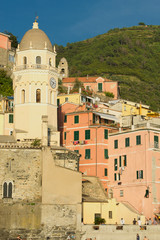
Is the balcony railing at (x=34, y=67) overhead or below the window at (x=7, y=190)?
overhead

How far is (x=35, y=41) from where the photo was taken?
59594mm

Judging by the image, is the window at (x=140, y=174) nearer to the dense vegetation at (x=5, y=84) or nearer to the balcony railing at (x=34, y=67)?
the balcony railing at (x=34, y=67)

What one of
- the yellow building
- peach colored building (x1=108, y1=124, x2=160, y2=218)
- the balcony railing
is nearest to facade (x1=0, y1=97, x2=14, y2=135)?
the balcony railing

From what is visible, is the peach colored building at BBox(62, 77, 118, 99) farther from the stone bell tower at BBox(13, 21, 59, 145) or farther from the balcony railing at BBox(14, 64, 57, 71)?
the balcony railing at BBox(14, 64, 57, 71)

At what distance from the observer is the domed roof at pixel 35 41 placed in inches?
2341

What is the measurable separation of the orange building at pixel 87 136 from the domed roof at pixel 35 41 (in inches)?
370

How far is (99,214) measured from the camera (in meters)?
53.4

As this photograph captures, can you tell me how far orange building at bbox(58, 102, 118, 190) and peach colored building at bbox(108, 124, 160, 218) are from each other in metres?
1.08

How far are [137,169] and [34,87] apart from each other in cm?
1412

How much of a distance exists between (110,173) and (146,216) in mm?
7310

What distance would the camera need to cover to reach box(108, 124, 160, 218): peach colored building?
5662 cm

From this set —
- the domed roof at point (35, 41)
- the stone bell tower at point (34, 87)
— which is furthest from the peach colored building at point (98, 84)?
the stone bell tower at point (34, 87)

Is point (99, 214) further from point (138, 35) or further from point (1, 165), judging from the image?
point (138, 35)

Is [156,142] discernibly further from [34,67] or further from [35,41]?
[35,41]
